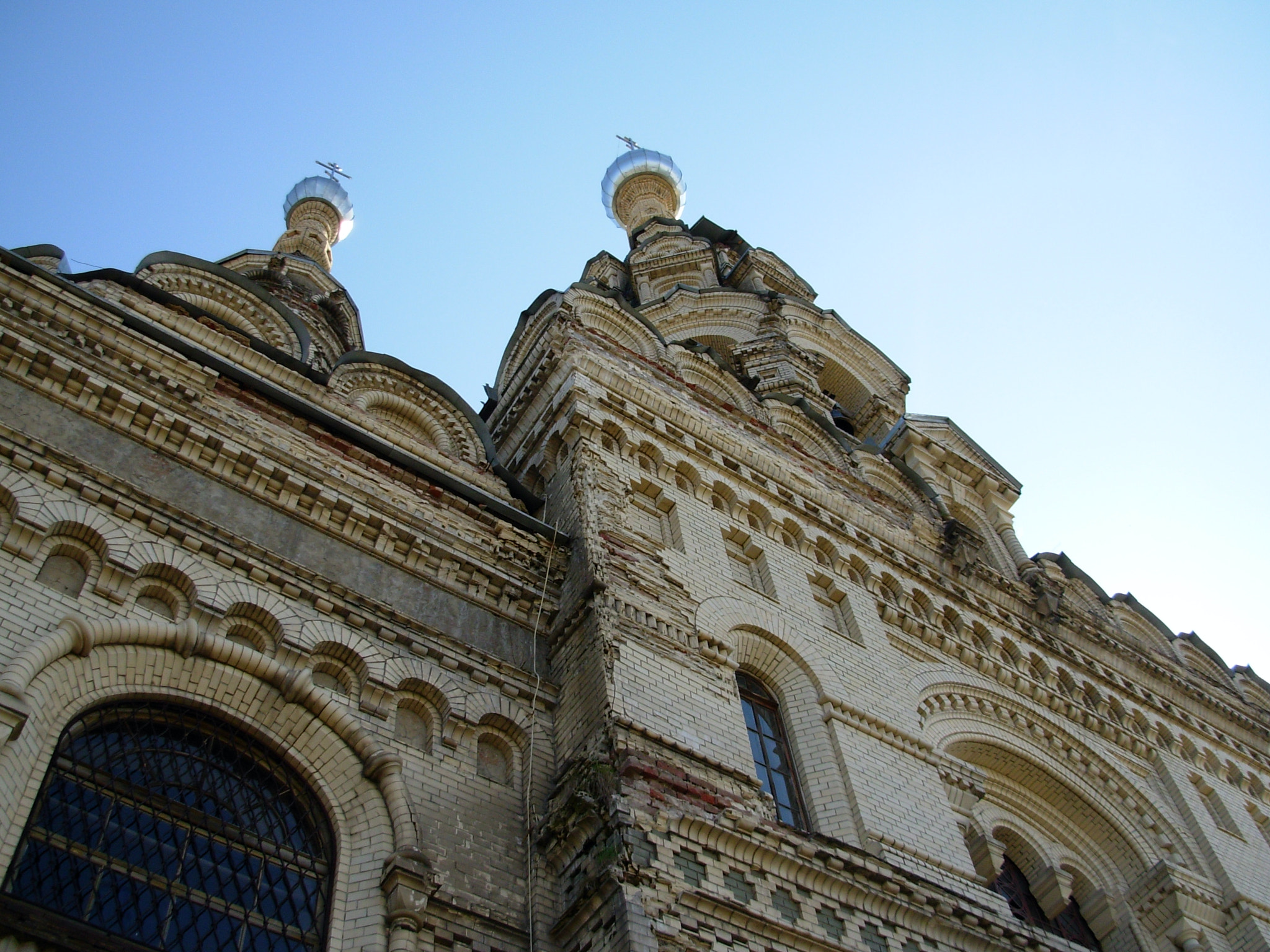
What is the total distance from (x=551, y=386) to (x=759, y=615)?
4.04 m

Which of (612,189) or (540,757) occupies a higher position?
(612,189)

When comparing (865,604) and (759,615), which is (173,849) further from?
(865,604)

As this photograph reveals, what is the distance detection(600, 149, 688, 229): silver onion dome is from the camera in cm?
4603

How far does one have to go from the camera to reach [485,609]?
10898 millimetres

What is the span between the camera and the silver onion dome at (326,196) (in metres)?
39.8

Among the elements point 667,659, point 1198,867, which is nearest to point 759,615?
point 667,659

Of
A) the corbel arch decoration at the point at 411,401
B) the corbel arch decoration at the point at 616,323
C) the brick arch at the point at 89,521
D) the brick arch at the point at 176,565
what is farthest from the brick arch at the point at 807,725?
the corbel arch decoration at the point at 616,323

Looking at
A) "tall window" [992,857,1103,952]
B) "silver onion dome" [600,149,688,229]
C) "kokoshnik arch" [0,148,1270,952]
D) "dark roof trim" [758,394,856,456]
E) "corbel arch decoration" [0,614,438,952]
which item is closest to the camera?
"corbel arch decoration" [0,614,438,952]

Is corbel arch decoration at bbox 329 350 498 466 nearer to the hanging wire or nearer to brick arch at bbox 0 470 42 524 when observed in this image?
the hanging wire

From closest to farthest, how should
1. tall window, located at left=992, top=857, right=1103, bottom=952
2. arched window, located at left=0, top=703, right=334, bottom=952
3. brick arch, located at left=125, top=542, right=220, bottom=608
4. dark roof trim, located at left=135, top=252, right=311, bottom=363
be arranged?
arched window, located at left=0, top=703, right=334, bottom=952
brick arch, located at left=125, top=542, right=220, bottom=608
tall window, located at left=992, top=857, right=1103, bottom=952
dark roof trim, located at left=135, top=252, right=311, bottom=363

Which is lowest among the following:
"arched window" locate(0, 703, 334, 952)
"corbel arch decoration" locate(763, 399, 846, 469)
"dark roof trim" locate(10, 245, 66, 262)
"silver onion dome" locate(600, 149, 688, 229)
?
"arched window" locate(0, 703, 334, 952)

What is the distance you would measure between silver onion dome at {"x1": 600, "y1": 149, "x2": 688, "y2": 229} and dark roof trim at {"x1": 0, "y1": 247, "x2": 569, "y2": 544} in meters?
34.4

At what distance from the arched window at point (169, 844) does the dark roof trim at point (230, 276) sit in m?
8.77

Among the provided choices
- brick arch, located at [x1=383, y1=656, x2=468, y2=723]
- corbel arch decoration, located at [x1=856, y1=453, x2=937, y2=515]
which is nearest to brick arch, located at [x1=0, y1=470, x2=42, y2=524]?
brick arch, located at [x1=383, y1=656, x2=468, y2=723]
